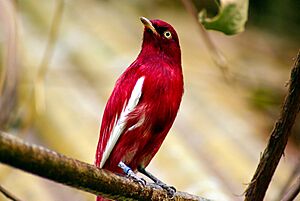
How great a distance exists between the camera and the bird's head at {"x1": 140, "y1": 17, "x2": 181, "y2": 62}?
176 cm

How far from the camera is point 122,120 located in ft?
5.25

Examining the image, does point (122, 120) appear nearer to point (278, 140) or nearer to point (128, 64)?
point (278, 140)

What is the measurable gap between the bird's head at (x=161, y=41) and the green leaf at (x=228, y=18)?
201 millimetres

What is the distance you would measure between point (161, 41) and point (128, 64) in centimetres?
145

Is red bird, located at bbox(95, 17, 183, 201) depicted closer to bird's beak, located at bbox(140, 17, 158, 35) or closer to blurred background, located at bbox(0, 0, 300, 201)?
bird's beak, located at bbox(140, 17, 158, 35)

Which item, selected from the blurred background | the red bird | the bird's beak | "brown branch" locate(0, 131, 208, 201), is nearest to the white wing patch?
the red bird

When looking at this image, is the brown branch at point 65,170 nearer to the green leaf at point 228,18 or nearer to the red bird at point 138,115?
the red bird at point 138,115

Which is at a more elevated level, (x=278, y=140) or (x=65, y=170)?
(x=278, y=140)

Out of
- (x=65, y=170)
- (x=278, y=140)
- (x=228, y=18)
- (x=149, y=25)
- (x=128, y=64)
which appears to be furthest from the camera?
(x=128, y=64)

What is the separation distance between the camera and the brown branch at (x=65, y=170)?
980 mm

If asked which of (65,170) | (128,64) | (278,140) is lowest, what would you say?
(65,170)

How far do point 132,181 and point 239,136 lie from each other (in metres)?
1.60

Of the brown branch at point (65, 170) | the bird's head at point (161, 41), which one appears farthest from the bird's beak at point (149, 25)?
the brown branch at point (65, 170)

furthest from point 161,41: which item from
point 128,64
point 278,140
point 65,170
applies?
point 128,64
